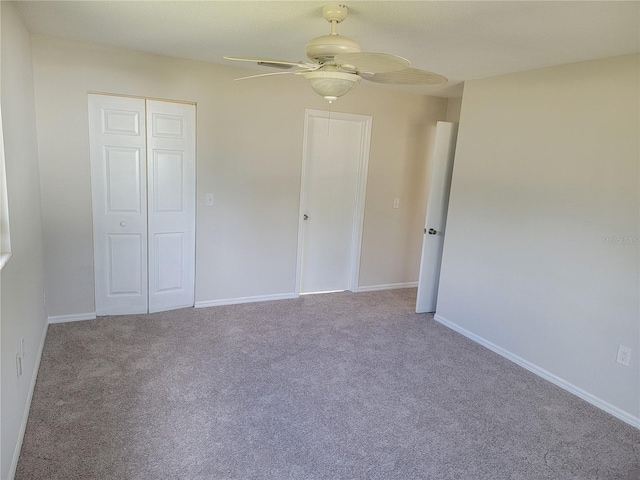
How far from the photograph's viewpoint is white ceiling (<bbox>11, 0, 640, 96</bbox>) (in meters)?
2.07

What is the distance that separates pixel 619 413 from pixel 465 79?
281 centimetres

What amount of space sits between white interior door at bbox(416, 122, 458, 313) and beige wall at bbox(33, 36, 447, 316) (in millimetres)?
805

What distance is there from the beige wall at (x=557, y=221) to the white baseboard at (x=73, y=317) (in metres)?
3.38

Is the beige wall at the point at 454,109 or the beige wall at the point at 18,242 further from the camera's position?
the beige wall at the point at 454,109

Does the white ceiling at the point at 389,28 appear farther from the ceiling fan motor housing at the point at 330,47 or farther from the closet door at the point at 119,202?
the closet door at the point at 119,202

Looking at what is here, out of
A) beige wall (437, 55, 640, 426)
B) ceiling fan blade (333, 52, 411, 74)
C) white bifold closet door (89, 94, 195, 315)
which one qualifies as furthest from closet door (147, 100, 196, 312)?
beige wall (437, 55, 640, 426)

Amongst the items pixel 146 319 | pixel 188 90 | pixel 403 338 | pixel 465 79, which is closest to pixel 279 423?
pixel 403 338

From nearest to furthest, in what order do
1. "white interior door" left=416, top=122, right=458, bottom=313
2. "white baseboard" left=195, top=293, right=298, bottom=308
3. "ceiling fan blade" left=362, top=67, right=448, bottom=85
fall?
"ceiling fan blade" left=362, top=67, right=448, bottom=85 → "white interior door" left=416, top=122, right=458, bottom=313 → "white baseboard" left=195, top=293, right=298, bottom=308

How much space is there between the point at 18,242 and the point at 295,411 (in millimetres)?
1842

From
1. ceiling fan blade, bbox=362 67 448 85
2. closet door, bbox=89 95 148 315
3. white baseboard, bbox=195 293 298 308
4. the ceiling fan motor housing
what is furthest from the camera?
white baseboard, bbox=195 293 298 308

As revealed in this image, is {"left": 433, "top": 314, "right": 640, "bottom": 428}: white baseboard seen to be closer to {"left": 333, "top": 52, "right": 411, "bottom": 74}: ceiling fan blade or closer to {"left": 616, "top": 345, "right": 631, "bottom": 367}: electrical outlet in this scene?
{"left": 616, "top": 345, "right": 631, "bottom": 367}: electrical outlet

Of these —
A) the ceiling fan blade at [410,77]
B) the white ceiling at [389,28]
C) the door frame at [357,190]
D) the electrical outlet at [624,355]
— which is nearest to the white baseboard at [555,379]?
the electrical outlet at [624,355]

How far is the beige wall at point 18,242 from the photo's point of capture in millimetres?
1911

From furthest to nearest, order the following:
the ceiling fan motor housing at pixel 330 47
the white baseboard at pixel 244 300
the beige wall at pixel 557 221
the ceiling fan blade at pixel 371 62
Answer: the white baseboard at pixel 244 300
the beige wall at pixel 557 221
the ceiling fan motor housing at pixel 330 47
the ceiling fan blade at pixel 371 62
